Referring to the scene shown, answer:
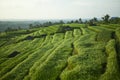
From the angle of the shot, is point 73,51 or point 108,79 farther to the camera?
point 73,51

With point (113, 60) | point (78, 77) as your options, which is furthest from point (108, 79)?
point (113, 60)

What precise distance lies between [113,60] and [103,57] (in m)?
4.01

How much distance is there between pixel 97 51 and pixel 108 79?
18512 millimetres

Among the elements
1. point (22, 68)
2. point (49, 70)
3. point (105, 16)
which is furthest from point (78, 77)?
point (105, 16)

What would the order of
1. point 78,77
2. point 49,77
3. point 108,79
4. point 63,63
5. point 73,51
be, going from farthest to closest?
1. point 73,51
2. point 63,63
3. point 49,77
4. point 78,77
5. point 108,79

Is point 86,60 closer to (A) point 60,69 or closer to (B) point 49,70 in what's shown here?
(A) point 60,69

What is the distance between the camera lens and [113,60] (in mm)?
41594

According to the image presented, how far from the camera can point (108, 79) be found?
3284cm

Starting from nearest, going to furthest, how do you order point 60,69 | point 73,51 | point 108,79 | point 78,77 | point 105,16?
point 108,79, point 78,77, point 60,69, point 73,51, point 105,16

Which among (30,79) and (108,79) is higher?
(108,79)

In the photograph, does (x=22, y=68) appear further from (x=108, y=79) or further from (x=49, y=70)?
(x=108, y=79)

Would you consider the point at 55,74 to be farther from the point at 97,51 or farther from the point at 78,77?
the point at 97,51

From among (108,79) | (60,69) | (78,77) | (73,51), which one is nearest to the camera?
(108,79)

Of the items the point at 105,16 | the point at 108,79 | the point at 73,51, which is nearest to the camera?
the point at 108,79
